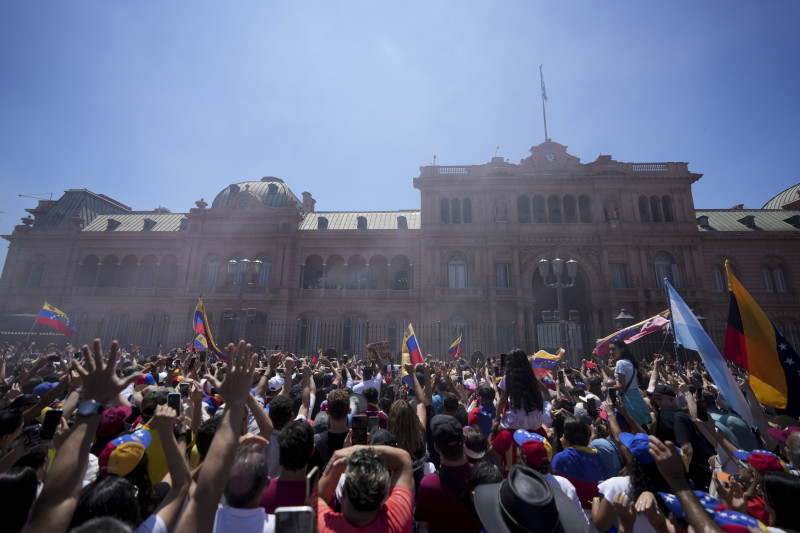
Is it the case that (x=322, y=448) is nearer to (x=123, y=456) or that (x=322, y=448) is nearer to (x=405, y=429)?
(x=405, y=429)

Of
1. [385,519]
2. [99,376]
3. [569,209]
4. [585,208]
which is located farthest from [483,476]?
[585,208]

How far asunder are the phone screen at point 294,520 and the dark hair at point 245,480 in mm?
581

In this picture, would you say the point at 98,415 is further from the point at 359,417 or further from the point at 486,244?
the point at 486,244

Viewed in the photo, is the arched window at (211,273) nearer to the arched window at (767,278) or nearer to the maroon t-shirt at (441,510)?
the maroon t-shirt at (441,510)

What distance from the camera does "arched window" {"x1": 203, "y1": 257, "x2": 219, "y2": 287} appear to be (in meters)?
30.2

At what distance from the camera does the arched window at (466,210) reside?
2927 cm

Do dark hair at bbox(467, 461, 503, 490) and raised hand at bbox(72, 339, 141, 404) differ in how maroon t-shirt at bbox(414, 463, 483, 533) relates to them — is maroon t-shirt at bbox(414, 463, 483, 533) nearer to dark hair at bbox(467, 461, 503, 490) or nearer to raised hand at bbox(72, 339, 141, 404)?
dark hair at bbox(467, 461, 503, 490)

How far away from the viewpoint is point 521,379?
15.7 ft

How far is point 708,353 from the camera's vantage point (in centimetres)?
606

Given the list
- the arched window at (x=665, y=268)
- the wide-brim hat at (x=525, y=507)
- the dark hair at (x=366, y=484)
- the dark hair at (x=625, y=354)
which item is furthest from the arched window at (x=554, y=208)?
the dark hair at (x=366, y=484)

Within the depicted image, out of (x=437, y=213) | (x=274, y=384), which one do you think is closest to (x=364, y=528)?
(x=274, y=384)

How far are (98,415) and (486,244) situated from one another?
27.1 m

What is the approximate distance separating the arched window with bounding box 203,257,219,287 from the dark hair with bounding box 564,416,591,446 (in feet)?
102

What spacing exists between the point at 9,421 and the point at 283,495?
289 centimetres
